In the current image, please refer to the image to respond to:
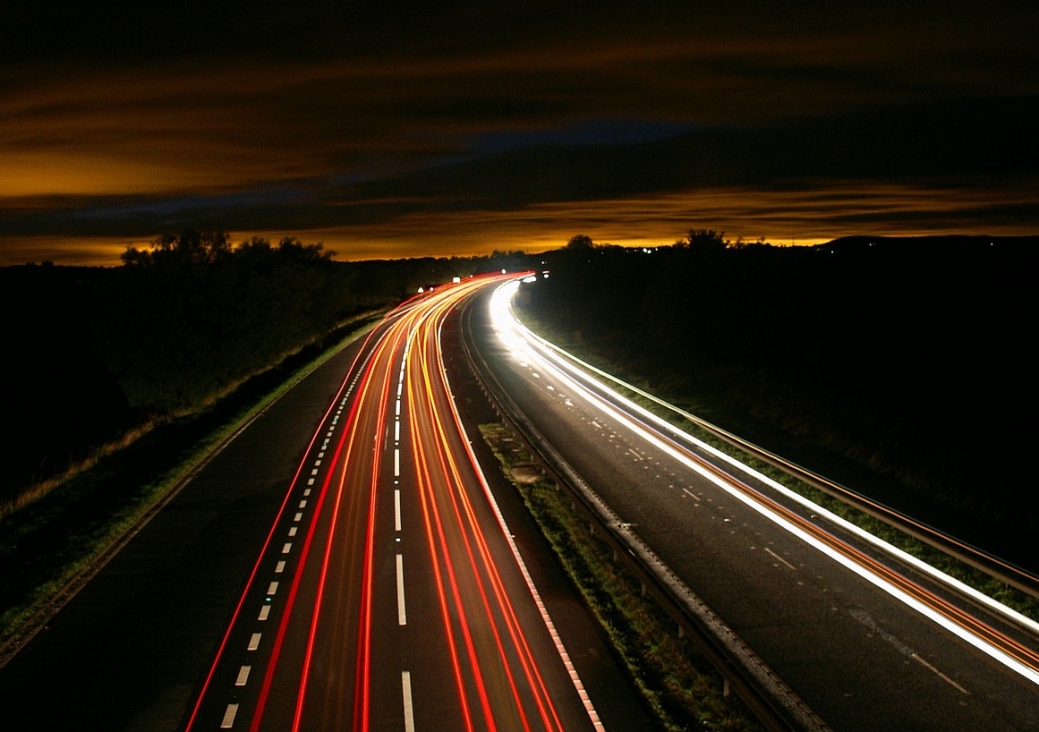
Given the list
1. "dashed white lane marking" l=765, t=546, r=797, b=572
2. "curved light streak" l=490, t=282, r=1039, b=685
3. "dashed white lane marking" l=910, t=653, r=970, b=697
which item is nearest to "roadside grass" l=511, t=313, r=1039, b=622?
"curved light streak" l=490, t=282, r=1039, b=685

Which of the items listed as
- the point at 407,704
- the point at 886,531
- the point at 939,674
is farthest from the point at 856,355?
the point at 407,704

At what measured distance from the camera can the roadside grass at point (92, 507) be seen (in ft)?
55.0

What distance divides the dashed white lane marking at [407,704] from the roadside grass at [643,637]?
3370 mm

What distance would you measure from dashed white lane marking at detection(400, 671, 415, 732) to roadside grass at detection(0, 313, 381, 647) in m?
6.96

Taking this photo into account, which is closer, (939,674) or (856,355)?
(939,674)

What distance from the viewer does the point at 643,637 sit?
14164 mm

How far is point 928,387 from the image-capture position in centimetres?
5116

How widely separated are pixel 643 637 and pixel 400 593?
4969 mm

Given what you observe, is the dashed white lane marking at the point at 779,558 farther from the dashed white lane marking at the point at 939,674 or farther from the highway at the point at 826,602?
the dashed white lane marking at the point at 939,674

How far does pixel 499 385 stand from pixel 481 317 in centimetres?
4274

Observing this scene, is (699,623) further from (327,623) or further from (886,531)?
(886,531)

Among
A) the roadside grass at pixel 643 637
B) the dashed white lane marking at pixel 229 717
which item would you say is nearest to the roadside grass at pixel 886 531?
the roadside grass at pixel 643 637

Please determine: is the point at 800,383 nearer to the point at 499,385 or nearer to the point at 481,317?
the point at 499,385

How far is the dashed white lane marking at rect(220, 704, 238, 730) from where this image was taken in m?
11.6
